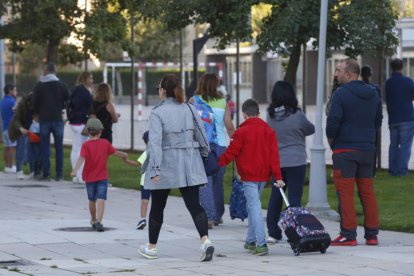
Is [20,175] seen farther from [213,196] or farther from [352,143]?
[352,143]

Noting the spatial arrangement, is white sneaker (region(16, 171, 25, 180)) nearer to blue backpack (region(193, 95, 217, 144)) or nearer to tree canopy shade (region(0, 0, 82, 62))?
tree canopy shade (region(0, 0, 82, 62))

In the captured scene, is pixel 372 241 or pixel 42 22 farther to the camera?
pixel 42 22

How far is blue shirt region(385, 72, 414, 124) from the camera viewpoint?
62.2 ft

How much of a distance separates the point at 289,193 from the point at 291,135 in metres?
0.58

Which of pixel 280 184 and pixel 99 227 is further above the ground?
pixel 280 184

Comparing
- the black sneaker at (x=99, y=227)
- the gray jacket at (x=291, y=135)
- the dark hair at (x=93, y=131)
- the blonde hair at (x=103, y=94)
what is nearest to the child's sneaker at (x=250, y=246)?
the gray jacket at (x=291, y=135)

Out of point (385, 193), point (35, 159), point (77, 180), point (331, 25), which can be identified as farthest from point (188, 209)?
point (35, 159)

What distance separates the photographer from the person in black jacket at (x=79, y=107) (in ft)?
63.4

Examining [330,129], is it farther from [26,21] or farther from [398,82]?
[26,21]

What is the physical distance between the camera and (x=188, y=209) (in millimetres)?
10805

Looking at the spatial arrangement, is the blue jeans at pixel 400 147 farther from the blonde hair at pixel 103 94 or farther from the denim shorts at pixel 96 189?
the denim shorts at pixel 96 189

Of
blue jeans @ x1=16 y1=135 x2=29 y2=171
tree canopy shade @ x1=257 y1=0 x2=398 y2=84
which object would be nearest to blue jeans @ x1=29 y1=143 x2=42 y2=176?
blue jeans @ x1=16 y1=135 x2=29 y2=171

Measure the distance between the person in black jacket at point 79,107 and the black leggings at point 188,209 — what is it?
28.4ft

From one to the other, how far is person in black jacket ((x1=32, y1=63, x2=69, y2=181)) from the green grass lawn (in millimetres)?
806
